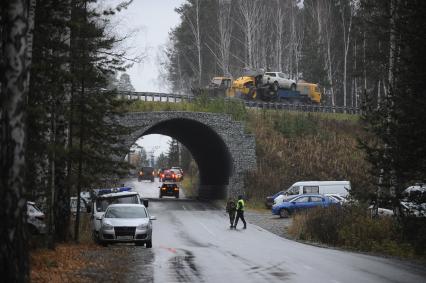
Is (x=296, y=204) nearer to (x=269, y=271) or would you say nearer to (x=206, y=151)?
(x=206, y=151)

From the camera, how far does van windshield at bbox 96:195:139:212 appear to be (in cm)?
2848

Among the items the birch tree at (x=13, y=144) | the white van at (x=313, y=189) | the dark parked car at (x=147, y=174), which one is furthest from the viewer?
the dark parked car at (x=147, y=174)

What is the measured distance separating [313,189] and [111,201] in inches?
818

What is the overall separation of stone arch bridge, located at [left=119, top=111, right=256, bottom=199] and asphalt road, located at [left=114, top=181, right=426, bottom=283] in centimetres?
1721

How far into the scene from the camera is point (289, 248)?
2489 centimetres

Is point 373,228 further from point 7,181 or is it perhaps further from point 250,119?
point 250,119

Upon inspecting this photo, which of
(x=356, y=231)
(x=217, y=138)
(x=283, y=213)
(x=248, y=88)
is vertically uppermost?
(x=248, y=88)

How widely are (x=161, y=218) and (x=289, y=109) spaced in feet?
75.4

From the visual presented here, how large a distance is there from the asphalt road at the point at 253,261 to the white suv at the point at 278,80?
98.5 ft

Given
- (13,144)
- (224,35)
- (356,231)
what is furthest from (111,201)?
(224,35)

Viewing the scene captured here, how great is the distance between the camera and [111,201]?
1161 inches

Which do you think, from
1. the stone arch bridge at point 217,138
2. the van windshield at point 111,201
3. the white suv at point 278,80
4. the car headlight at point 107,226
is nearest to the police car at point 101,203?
the van windshield at point 111,201

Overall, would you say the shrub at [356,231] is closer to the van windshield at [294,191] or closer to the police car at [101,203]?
the police car at [101,203]

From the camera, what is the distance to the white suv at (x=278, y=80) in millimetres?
62125
